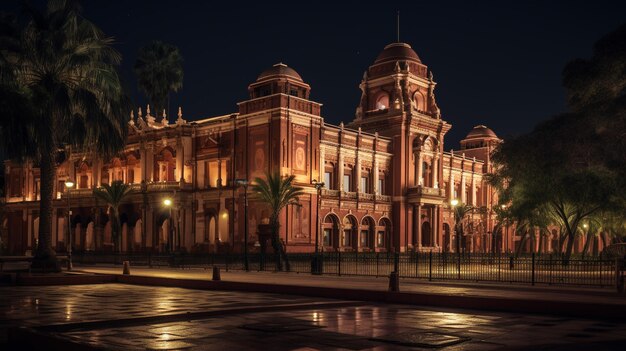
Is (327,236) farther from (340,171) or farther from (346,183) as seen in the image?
(340,171)

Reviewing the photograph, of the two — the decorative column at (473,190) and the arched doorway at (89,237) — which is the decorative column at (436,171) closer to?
the decorative column at (473,190)

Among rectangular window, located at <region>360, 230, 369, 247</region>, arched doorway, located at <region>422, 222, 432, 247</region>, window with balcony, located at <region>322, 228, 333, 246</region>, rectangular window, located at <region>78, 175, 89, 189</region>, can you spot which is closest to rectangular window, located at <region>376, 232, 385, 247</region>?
rectangular window, located at <region>360, 230, 369, 247</region>

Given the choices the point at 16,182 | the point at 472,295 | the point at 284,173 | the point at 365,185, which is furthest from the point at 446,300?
the point at 16,182

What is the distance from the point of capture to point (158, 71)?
6931 cm

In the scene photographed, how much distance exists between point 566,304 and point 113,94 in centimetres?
1949

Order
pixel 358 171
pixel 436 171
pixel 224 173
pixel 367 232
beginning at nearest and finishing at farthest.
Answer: pixel 224 173
pixel 358 171
pixel 367 232
pixel 436 171

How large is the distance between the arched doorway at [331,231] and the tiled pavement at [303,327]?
38470mm

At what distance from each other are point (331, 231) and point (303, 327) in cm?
4573

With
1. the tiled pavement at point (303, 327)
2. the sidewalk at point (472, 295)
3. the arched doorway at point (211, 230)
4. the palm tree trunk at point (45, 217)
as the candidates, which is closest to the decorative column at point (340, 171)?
the arched doorway at point (211, 230)

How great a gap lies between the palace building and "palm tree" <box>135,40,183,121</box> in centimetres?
565

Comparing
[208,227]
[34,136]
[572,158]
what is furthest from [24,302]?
[208,227]

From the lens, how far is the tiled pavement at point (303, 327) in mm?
11203

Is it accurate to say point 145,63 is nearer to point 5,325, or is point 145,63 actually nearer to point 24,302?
point 24,302

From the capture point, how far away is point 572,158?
32.6 meters
